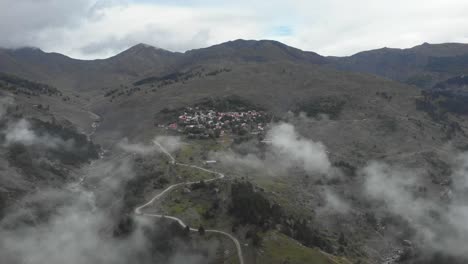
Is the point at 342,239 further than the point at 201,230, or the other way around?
the point at 342,239

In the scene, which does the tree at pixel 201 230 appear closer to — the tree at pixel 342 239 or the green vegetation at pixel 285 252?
the green vegetation at pixel 285 252

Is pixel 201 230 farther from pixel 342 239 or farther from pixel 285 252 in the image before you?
pixel 342 239

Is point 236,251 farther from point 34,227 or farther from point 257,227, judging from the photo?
point 34,227

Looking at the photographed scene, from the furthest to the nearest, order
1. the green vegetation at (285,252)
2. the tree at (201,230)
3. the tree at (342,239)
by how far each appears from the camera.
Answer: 1. the tree at (342,239)
2. the tree at (201,230)
3. the green vegetation at (285,252)

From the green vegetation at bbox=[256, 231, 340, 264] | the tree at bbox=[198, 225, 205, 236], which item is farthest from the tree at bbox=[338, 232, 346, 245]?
the tree at bbox=[198, 225, 205, 236]

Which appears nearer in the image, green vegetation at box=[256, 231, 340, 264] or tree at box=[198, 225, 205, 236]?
green vegetation at box=[256, 231, 340, 264]

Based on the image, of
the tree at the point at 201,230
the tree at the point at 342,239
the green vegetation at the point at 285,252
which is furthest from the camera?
the tree at the point at 342,239

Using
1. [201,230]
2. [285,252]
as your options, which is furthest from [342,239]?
[201,230]

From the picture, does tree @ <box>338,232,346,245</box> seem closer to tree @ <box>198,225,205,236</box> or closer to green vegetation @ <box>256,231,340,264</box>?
green vegetation @ <box>256,231,340,264</box>

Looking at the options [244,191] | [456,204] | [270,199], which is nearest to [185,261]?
[244,191]

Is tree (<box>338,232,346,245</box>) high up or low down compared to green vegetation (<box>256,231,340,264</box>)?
down

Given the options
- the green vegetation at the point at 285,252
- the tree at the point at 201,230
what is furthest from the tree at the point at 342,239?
the tree at the point at 201,230
